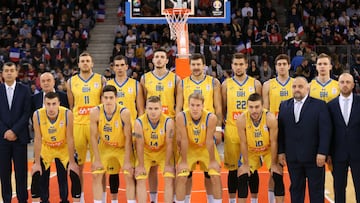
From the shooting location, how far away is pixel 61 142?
280 inches

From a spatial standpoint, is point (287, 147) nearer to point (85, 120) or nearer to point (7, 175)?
point (85, 120)

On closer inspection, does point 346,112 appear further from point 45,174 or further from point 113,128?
point 45,174

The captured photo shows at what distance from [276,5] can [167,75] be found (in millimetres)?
13359

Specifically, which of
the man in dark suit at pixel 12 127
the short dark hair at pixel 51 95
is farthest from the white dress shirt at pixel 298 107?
the man in dark suit at pixel 12 127

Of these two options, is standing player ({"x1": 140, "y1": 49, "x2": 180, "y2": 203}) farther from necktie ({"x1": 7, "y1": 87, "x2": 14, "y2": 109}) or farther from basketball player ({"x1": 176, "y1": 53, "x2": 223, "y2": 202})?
necktie ({"x1": 7, "y1": 87, "x2": 14, "y2": 109})

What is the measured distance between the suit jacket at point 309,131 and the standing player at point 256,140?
0.89 ft

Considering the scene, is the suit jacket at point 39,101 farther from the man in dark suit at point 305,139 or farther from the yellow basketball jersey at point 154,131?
the man in dark suit at point 305,139

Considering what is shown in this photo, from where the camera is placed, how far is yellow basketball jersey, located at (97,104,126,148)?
6.96 metres

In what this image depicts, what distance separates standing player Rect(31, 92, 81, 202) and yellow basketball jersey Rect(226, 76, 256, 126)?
2.08 metres

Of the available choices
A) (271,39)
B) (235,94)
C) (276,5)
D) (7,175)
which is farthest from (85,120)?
(276,5)

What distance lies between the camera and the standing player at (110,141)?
685cm

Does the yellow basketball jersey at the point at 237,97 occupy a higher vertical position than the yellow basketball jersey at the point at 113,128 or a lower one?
higher

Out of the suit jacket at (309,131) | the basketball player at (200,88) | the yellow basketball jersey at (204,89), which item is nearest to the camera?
the suit jacket at (309,131)

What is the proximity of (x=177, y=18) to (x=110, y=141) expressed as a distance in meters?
4.68
